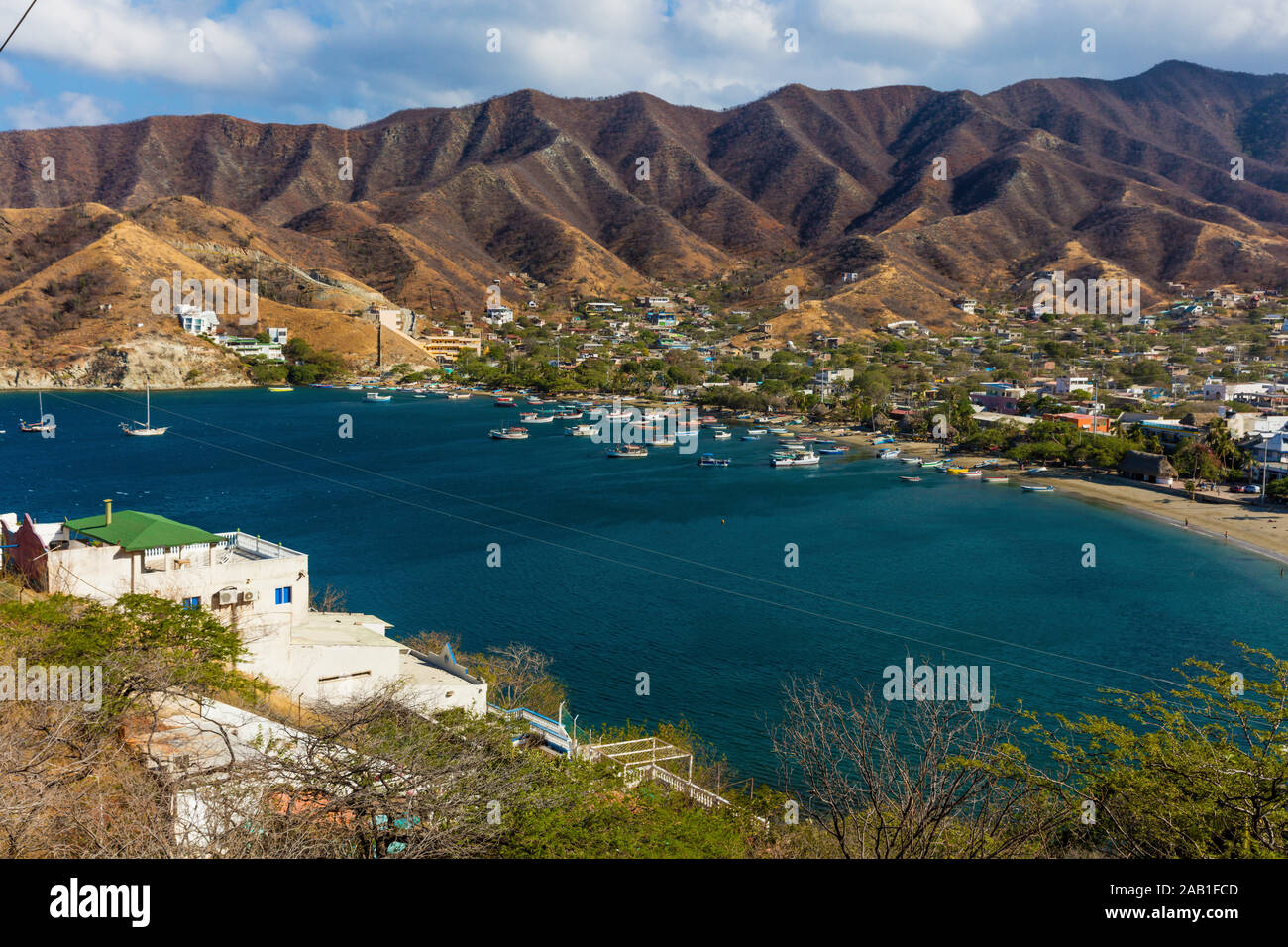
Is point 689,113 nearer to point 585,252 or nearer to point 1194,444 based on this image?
point 585,252

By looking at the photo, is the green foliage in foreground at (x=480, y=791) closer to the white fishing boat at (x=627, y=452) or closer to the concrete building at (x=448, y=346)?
the white fishing boat at (x=627, y=452)

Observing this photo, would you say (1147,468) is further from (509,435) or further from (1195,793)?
(1195,793)

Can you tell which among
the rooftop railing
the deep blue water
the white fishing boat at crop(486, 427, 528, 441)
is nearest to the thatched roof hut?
the deep blue water

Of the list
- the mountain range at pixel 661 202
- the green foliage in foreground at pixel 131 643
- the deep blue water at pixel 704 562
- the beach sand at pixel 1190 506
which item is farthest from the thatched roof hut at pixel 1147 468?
the mountain range at pixel 661 202

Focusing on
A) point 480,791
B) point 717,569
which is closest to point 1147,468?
point 717,569

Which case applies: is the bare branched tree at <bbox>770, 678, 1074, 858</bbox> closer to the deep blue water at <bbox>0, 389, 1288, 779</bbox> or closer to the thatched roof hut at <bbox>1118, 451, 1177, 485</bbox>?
the deep blue water at <bbox>0, 389, 1288, 779</bbox>
